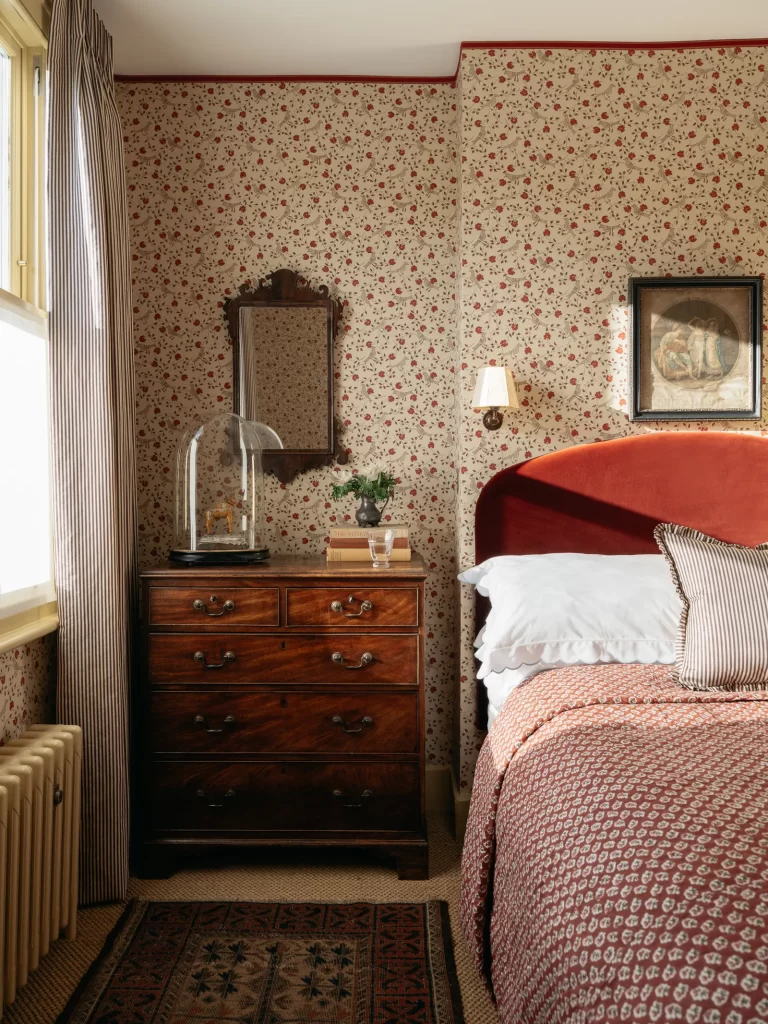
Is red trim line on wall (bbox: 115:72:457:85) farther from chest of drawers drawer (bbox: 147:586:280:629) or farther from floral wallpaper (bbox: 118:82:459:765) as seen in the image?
chest of drawers drawer (bbox: 147:586:280:629)

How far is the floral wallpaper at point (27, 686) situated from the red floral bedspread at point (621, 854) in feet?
4.06

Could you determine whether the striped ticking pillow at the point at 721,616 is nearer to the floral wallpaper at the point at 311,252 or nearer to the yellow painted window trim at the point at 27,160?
the floral wallpaper at the point at 311,252

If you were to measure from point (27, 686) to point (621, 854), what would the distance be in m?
1.68

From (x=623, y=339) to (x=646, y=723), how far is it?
1.52 meters

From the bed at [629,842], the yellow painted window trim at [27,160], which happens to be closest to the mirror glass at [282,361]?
the yellow painted window trim at [27,160]

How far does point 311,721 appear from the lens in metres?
2.50

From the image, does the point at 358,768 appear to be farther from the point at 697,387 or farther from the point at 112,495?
the point at 697,387

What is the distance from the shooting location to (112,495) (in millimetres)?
2428

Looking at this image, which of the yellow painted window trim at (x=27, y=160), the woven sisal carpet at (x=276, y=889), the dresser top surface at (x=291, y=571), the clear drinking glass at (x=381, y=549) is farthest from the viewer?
the clear drinking glass at (x=381, y=549)

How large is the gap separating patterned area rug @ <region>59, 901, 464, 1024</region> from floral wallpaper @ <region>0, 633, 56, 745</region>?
2.05 ft

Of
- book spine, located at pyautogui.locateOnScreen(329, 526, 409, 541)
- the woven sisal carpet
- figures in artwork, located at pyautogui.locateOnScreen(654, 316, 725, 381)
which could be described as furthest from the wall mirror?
the woven sisal carpet

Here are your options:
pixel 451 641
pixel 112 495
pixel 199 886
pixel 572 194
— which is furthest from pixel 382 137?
pixel 199 886

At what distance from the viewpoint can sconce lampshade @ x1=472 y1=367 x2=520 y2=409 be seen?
267 centimetres

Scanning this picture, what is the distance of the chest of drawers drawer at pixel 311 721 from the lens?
250 centimetres
